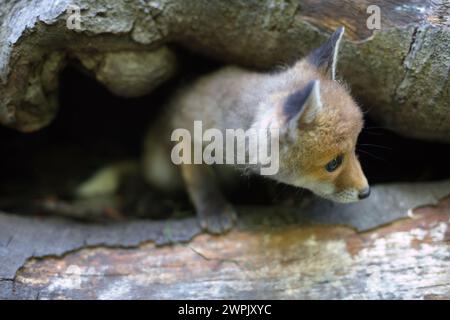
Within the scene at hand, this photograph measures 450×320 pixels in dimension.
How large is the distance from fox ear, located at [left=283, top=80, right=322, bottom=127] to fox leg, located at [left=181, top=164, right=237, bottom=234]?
3.69ft

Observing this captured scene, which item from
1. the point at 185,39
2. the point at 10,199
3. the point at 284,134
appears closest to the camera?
the point at 284,134

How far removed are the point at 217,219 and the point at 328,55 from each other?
139 cm

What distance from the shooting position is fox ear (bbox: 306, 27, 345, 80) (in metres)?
2.84

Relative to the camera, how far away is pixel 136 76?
3.42 metres

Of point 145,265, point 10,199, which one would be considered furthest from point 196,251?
point 10,199

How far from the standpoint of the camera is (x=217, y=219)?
339 cm

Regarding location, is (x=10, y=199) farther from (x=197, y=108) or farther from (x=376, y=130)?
(x=376, y=130)

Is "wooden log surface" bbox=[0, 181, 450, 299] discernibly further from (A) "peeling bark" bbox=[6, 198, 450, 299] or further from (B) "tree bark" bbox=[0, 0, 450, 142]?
(B) "tree bark" bbox=[0, 0, 450, 142]

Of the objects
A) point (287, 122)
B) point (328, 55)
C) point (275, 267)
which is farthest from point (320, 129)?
point (275, 267)

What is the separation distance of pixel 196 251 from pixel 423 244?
1.53 m

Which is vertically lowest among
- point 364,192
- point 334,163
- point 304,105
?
point 364,192

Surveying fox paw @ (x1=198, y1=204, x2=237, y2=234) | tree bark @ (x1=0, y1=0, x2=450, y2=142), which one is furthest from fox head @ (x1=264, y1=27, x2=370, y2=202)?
fox paw @ (x1=198, y1=204, x2=237, y2=234)

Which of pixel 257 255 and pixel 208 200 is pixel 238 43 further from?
pixel 257 255

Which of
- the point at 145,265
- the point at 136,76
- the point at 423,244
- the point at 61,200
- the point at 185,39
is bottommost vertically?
the point at 61,200
